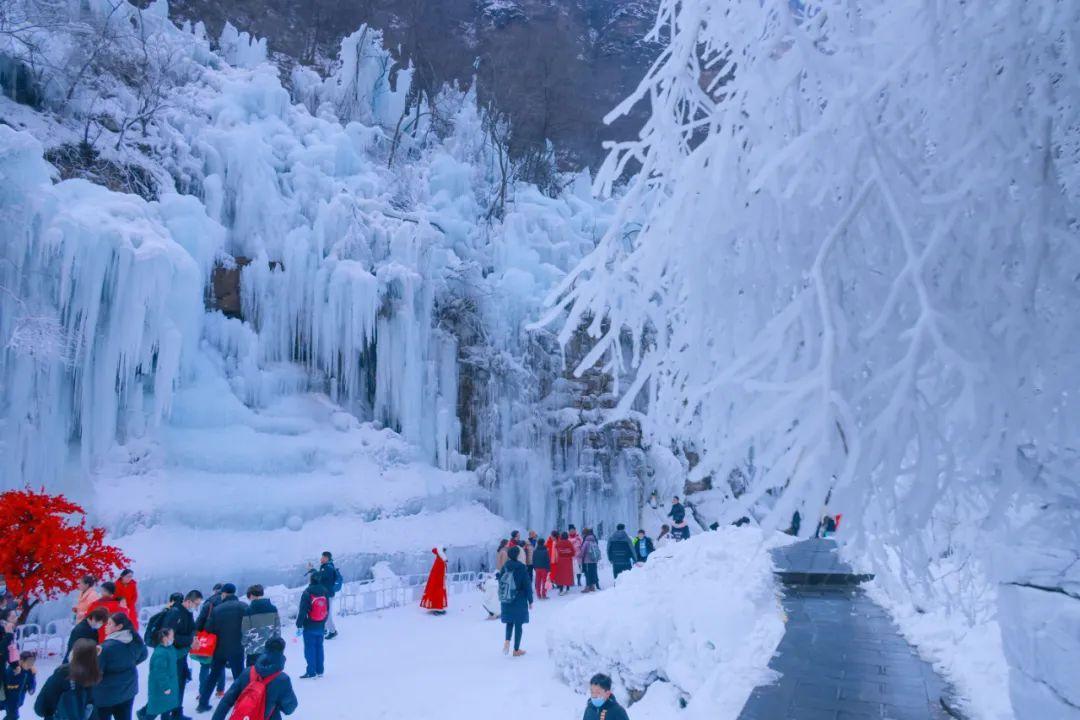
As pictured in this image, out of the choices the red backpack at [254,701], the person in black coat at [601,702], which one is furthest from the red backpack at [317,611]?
the person in black coat at [601,702]

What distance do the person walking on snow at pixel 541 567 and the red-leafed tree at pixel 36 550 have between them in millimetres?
6968

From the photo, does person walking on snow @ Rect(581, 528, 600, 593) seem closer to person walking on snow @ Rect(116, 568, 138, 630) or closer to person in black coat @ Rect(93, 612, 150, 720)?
person walking on snow @ Rect(116, 568, 138, 630)

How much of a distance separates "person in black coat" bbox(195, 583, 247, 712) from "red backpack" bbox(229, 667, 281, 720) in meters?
2.14

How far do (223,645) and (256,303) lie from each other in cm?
1038

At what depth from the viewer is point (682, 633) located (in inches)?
243

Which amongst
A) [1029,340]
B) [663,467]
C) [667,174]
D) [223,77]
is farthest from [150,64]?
[1029,340]

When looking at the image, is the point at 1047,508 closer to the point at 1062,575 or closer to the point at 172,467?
the point at 1062,575

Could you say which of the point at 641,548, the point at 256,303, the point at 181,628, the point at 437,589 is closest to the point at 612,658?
the point at 181,628

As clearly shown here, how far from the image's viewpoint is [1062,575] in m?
2.70

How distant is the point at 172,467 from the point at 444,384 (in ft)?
23.1

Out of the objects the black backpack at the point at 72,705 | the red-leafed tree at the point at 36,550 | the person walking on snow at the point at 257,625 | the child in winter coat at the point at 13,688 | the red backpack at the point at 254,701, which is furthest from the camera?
the red-leafed tree at the point at 36,550

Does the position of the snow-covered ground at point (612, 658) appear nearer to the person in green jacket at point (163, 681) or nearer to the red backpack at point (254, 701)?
the person in green jacket at point (163, 681)

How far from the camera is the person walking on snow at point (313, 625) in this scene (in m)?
7.36

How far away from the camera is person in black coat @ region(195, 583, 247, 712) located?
6.39 meters
